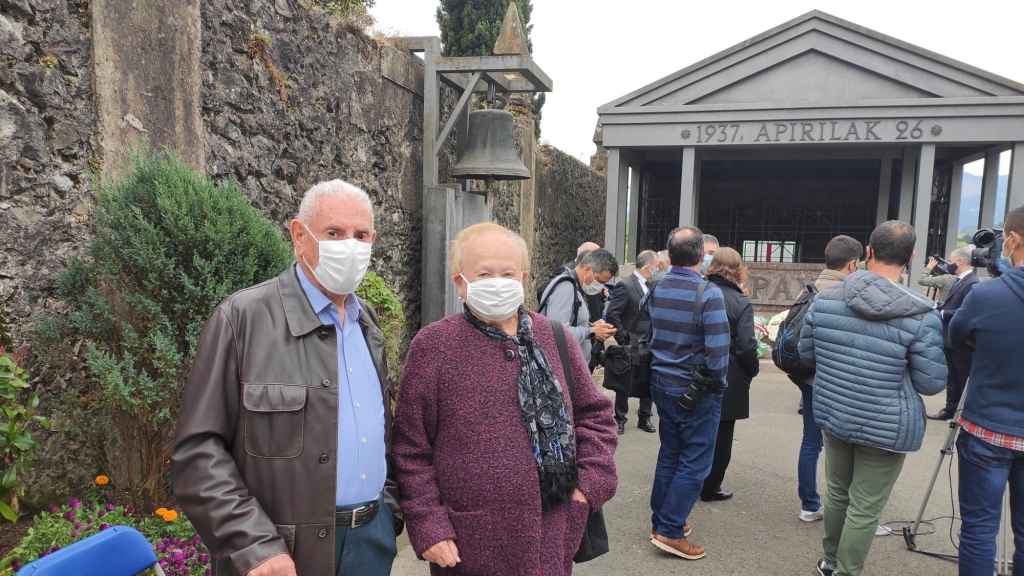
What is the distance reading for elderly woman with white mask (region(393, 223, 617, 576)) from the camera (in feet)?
6.63

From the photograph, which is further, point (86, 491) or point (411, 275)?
point (411, 275)

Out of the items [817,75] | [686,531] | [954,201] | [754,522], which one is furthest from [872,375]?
[954,201]

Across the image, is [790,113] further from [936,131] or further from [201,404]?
[201,404]

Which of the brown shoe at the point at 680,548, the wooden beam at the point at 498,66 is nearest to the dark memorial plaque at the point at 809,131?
the wooden beam at the point at 498,66

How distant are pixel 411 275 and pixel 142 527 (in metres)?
4.18

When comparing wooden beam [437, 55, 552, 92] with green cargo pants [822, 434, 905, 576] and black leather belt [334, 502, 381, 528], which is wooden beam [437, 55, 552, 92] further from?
black leather belt [334, 502, 381, 528]

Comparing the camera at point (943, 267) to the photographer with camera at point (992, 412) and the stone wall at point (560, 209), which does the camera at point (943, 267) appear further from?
the stone wall at point (560, 209)

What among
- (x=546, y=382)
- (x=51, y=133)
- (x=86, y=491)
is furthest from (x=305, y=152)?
(x=546, y=382)

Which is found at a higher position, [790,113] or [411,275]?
[790,113]

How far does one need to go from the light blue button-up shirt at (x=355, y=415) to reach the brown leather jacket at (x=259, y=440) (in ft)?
0.21

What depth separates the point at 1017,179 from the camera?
11.2m

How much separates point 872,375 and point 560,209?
33.9 ft

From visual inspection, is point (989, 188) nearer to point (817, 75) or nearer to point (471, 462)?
point (817, 75)

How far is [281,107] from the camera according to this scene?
4.67 metres
